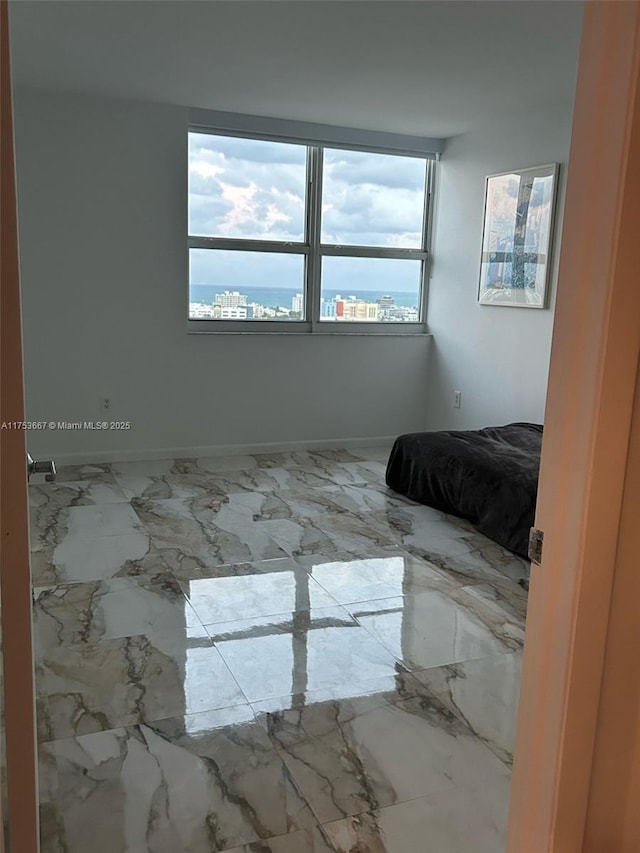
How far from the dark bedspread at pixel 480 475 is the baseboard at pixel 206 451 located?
1.12 metres

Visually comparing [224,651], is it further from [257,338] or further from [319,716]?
[257,338]

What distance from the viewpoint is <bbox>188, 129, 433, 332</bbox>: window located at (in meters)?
5.08

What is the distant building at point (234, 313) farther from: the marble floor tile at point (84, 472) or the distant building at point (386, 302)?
the marble floor tile at point (84, 472)

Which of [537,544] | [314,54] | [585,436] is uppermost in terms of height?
[314,54]

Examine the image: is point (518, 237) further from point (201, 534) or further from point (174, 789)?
point (174, 789)

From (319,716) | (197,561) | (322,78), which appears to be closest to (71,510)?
(197,561)

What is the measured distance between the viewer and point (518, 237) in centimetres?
470

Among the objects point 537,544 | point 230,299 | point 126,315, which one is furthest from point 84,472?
point 537,544

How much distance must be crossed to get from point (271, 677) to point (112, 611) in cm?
78

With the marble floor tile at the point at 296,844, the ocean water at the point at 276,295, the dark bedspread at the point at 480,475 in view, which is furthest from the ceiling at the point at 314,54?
the marble floor tile at the point at 296,844

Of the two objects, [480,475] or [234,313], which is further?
[234,313]

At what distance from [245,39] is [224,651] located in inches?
106

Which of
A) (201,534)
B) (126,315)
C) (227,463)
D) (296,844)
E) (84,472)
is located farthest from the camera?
(227,463)

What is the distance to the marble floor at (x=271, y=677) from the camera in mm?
1775
